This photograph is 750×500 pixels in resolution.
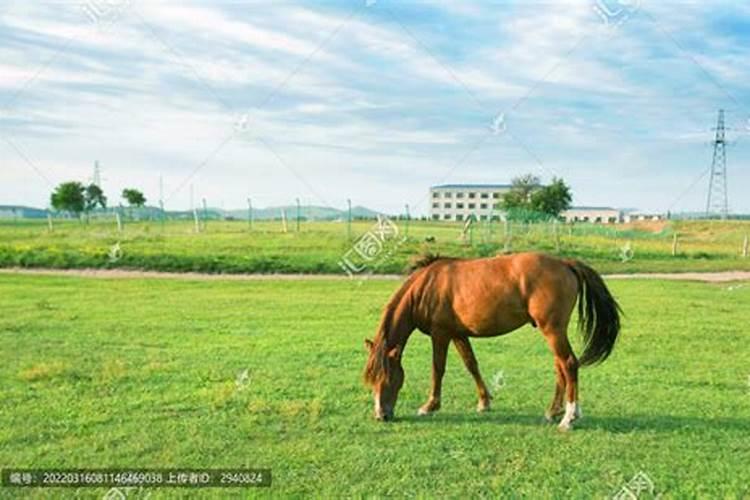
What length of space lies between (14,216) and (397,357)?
81.1m

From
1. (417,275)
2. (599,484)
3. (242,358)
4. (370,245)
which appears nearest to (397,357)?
(417,275)

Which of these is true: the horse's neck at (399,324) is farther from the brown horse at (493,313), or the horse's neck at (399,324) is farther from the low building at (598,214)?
the low building at (598,214)

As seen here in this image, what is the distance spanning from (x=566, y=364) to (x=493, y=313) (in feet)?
2.76

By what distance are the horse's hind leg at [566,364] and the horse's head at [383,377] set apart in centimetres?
154

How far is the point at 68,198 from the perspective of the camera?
2184 inches

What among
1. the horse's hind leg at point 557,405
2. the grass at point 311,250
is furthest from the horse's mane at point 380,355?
the grass at point 311,250

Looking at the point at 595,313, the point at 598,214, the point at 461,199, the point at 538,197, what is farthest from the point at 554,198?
the point at 595,313

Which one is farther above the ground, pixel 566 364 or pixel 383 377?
pixel 566 364

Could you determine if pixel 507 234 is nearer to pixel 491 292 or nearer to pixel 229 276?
pixel 229 276

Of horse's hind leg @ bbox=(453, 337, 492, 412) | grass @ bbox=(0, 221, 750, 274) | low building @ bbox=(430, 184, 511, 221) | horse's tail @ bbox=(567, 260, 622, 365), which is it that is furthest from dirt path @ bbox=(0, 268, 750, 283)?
low building @ bbox=(430, 184, 511, 221)

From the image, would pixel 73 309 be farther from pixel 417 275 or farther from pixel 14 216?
pixel 14 216

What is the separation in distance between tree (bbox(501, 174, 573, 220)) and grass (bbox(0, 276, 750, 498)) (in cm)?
4558

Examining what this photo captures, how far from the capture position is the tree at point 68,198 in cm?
5525

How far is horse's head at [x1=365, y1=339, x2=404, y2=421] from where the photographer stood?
686cm
